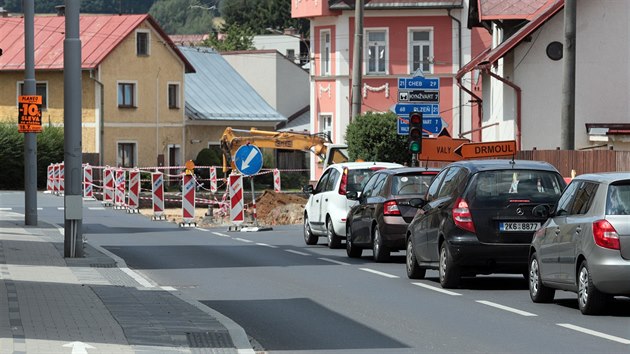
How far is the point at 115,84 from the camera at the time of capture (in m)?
77.6

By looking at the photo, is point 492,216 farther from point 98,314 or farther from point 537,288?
point 98,314

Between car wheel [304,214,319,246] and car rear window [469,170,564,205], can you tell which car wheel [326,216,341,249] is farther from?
car rear window [469,170,564,205]

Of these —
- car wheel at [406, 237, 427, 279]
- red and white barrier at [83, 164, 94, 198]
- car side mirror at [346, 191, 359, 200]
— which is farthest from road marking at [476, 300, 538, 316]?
red and white barrier at [83, 164, 94, 198]

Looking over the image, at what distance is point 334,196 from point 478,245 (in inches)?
385

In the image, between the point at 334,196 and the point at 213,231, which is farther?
the point at 213,231

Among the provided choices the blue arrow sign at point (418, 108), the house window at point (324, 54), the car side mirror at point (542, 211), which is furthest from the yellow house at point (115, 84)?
the car side mirror at point (542, 211)

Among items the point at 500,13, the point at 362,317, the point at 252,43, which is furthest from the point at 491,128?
the point at 252,43

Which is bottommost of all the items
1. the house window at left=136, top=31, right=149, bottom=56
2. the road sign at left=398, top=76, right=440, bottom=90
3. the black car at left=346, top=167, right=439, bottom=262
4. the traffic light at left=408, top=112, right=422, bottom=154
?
the black car at left=346, top=167, right=439, bottom=262

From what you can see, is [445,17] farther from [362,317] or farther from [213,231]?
[362,317]

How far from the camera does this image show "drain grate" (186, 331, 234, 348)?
39.2ft

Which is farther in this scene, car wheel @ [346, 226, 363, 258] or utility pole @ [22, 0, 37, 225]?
utility pole @ [22, 0, 37, 225]

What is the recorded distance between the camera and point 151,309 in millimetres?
14797

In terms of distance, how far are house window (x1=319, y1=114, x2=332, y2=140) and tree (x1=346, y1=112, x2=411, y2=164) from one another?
12.3 metres

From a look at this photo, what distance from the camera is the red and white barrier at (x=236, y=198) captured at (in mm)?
35750
